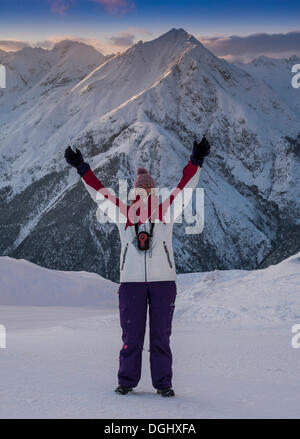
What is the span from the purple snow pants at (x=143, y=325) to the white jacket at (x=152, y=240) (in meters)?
0.10

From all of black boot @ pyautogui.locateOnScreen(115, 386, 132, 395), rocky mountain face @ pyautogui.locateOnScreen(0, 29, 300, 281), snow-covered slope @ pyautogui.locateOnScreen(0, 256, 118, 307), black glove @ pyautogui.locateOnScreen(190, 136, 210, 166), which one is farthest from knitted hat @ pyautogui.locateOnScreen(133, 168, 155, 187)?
rocky mountain face @ pyautogui.locateOnScreen(0, 29, 300, 281)

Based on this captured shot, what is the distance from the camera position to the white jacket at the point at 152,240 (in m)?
6.64

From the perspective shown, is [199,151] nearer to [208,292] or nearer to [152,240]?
[152,240]

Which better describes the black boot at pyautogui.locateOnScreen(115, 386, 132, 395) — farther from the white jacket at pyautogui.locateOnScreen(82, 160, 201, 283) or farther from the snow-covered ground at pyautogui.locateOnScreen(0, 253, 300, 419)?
the white jacket at pyautogui.locateOnScreen(82, 160, 201, 283)

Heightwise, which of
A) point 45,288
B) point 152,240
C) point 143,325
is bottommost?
point 45,288

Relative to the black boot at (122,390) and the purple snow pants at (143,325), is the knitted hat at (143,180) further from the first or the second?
the black boot at (122,390)

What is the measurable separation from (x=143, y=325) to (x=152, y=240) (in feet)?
2.80

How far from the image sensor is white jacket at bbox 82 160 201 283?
21.8ft

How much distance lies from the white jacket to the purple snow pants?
0.10m

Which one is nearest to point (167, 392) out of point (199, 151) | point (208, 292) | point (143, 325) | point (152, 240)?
point (143, 325)

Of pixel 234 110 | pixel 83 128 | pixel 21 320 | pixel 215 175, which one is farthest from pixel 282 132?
pixel 21 320

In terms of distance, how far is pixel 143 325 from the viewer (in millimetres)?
6711
